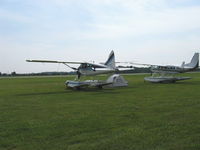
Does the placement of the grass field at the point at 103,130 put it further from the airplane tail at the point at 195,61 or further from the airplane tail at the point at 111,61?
the airplane tail at the point at 195,61

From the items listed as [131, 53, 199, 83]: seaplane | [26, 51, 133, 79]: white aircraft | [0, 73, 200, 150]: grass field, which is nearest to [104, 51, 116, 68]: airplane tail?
[26, 51, 133, 79]: white aircraft

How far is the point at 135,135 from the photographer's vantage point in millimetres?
5469

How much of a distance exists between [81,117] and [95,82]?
1270 centimetres

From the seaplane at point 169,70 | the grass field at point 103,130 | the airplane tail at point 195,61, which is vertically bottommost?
the grass field at point 103,130

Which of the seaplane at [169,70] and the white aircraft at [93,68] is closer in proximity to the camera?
the white aircraft at [93,68]

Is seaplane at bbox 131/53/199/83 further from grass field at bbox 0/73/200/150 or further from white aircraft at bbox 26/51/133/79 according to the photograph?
grass field at bbox 0/73/200/150

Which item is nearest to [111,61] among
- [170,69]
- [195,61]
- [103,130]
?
[170,69]

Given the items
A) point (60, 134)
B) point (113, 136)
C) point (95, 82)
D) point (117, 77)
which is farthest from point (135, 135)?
point (117, 77)

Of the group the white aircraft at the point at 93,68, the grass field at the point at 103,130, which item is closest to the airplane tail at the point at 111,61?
the white aircraft at the point at 93,68

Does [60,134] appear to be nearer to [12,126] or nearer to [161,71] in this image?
[12,126]

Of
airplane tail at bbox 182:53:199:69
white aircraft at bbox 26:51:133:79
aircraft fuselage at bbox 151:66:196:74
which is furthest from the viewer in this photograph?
aircraft fuselage at bbox 151:66:196:74

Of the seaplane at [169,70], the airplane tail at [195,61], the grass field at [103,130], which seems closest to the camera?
the grass field at [103,130]

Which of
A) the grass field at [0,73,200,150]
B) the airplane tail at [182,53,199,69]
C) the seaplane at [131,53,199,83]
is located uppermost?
the airplane tail at [182,53,199,69]

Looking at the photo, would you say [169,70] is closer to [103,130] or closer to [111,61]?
[111,61]
